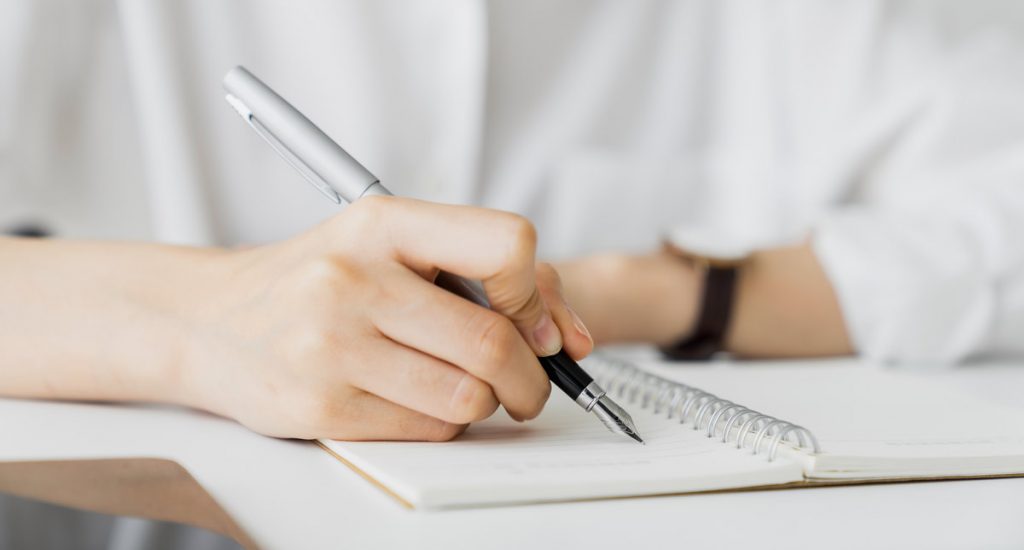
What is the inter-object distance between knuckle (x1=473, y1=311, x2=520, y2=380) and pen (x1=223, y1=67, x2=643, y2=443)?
0.03 meters

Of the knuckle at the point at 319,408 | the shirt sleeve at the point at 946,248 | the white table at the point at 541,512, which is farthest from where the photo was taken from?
the shirt sleeve at the point at 946,248

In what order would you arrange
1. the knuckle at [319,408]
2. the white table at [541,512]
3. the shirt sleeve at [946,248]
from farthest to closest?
the shirt sleeve at [946,248]
the knuckle at [319,408]
the white table at [541,512]

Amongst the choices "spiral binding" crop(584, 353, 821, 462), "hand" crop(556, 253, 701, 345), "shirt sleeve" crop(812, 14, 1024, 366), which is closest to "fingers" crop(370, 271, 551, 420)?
"spiral binding" crop(584, 353, 821, 462)

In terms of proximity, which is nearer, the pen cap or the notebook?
the notebook

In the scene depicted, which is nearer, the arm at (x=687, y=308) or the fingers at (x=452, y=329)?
the fingers at (x=452, y=329)

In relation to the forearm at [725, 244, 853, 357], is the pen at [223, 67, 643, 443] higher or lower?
lower

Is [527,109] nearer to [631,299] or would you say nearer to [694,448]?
[631,299]

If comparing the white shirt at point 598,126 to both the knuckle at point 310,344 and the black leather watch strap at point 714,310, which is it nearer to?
the black leather watch strap at point 714,310

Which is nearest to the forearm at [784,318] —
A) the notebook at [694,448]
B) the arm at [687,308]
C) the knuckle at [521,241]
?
the arm at [687,308]

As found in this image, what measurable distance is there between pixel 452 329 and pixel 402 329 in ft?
0.08

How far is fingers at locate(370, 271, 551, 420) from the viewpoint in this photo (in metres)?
0.44

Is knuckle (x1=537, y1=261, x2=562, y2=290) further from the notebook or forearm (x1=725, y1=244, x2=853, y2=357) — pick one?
forearm (x1=725, y1=244, x2=853, y2=357)

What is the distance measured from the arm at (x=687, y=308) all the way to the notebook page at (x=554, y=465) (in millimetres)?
346

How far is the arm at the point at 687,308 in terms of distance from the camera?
2.78ft
